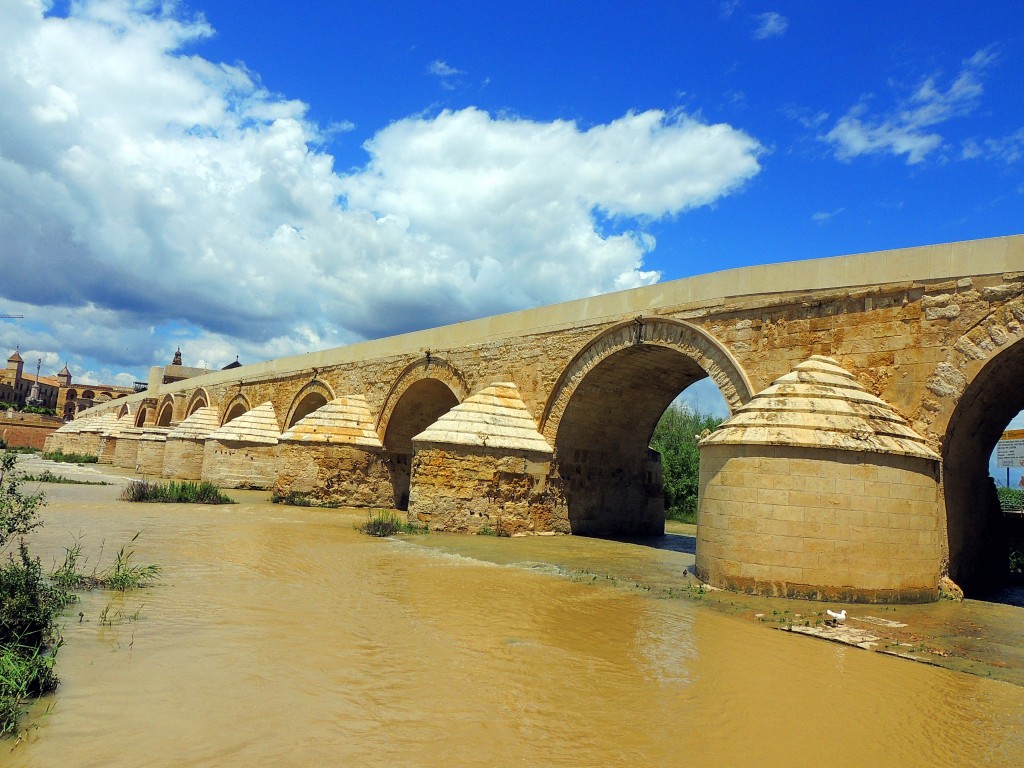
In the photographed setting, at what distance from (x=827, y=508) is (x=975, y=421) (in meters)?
3.37

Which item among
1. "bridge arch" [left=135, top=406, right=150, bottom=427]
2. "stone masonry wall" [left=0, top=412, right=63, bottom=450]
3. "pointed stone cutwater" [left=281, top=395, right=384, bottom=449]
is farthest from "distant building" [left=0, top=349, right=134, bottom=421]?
"pointed stone cutwater" [left=281, top=395, right=384, bottom=449]

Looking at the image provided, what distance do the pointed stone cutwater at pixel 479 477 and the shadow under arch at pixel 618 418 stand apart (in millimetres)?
629

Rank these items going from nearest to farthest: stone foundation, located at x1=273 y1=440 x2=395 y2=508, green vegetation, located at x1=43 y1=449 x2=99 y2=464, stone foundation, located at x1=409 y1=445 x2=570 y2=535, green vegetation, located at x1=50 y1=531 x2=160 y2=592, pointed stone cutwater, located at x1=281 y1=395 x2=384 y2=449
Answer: green vegetation, located at x1=50 y1=531 x2=160 y2=592, stone foundation, located at x1=409 y1=445 x2=570 y2=535, stone foundation, located at x1=273 y1=440 x2=395 y2=508, pointed stone cutwater, located at x1=281 y1=395 x2=384 y2=449, green vegetation, located at x1=43 y1=449 x2=99 y2=464


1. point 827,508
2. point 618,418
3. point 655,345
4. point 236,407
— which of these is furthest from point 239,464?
point 827,508

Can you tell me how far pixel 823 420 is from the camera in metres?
7.15

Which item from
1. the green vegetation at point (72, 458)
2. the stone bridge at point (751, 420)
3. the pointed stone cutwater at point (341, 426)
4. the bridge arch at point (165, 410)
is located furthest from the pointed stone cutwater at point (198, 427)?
the green vegetation at point (72, 458)

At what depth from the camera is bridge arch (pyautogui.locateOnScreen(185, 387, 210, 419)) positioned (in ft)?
96.0

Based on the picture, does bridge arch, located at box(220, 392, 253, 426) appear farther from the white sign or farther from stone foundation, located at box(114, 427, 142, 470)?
the white sign

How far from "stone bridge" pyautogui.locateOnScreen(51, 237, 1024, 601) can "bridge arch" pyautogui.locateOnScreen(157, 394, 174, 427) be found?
20.5 metres

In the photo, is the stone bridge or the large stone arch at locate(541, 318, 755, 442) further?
the large stone arch at locate(541, 318, 755, 442)

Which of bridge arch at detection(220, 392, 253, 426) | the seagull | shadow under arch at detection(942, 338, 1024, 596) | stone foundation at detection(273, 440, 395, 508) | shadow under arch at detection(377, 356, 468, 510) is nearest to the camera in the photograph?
the seagull

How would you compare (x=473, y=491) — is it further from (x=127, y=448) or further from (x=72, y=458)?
(x=72, y=458)

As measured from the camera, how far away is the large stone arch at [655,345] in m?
9.71

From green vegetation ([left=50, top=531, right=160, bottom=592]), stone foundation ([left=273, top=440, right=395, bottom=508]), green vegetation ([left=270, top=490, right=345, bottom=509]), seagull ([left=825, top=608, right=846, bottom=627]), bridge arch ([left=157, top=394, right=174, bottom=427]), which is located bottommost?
seagull ([left=825, top=608, right=846, bottom=627])
